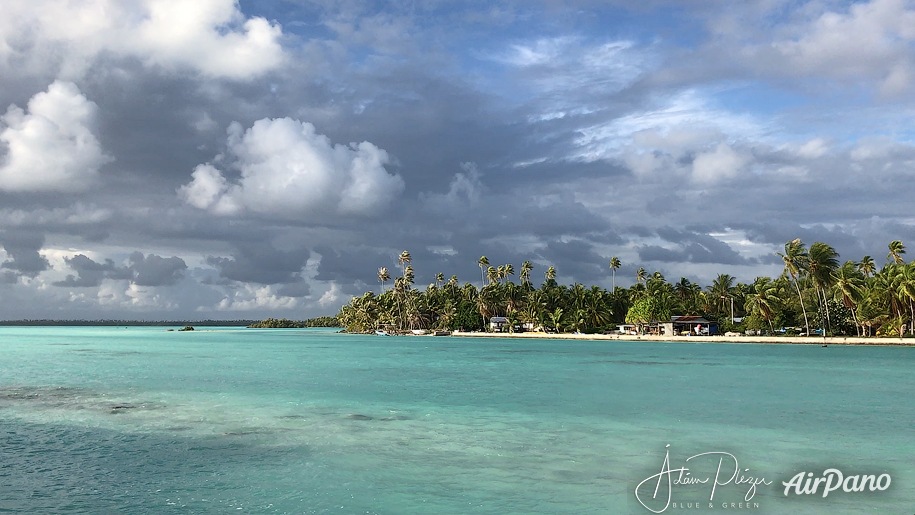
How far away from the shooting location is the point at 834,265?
314 feet

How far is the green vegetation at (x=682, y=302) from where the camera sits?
311ft

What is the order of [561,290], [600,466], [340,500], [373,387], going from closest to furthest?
[340,500] < [600,466] < [373,387] < [561,290]

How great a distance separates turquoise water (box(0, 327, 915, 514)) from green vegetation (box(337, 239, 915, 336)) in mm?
60475

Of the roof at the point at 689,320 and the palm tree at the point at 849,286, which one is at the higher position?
the palm tree at the point at 849,286

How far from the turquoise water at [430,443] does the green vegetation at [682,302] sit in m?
60.5

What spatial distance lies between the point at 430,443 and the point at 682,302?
439 feet

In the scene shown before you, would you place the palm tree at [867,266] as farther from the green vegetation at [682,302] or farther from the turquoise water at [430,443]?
the turquoise water at [430,443]

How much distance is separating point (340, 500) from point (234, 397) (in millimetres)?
20458

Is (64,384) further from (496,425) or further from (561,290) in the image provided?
(561,290)

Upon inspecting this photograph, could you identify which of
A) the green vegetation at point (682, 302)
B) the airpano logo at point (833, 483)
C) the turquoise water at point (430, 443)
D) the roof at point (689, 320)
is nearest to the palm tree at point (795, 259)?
the green vegetation at point (682, 302)

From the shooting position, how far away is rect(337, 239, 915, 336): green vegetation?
9494 cm

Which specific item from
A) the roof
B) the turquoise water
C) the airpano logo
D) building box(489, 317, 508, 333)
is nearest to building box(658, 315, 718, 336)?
the roof

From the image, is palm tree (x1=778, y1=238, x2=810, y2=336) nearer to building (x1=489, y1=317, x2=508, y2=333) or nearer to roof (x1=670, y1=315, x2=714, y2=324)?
roof (x1=670, y1=315, x2=714, y2=324)

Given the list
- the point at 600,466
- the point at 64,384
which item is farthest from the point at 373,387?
the point at 600,466
